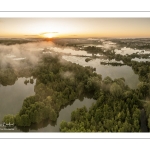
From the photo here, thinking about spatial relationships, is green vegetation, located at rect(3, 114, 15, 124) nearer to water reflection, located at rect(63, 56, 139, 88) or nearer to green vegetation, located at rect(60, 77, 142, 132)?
green vegetation, located at rect(60, 77, 142, 132)

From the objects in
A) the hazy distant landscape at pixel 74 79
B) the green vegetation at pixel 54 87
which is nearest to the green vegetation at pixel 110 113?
the hazy distant landscape at pixel 74 79

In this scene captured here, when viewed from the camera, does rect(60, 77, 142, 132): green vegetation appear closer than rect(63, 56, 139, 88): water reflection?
Yes

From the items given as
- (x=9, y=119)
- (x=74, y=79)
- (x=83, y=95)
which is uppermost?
(x=74, y=79)

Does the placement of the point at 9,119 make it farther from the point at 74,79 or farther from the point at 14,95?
the point at 74,79

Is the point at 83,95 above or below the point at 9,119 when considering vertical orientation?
above

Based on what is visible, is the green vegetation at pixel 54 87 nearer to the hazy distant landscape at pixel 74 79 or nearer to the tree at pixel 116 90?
the hazy distant landscape at pixel 74 79

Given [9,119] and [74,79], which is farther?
[74,79]

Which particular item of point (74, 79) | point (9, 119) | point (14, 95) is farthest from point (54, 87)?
point (9, 119)

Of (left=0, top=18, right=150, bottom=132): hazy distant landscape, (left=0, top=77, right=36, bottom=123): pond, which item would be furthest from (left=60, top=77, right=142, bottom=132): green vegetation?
(left=0, top=77, right=36, bottom=123): pond
